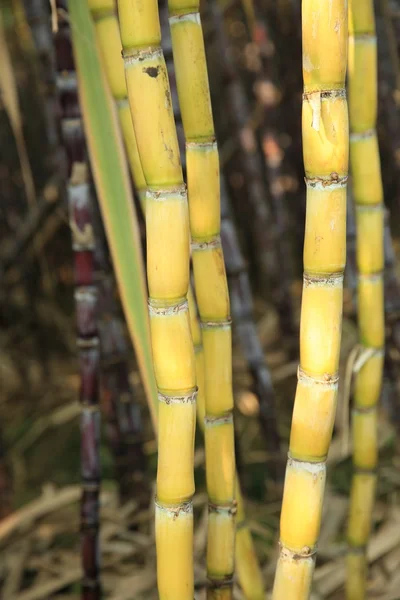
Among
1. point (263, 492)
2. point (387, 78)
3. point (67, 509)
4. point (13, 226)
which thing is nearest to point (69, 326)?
point (13, 226)

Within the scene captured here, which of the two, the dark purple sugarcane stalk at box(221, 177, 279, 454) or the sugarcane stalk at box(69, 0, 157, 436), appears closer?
the sugarcane stalk at box(69, 0, 157, 436)

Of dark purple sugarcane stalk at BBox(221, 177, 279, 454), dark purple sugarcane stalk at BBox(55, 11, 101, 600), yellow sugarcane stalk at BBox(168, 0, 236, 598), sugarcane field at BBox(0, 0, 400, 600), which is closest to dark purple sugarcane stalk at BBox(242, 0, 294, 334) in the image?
sugarcane field at BBox(0, 0, 400, 600)

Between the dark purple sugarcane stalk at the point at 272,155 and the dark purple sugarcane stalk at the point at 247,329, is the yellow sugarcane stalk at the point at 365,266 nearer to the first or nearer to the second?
the dark purple sugarcane stalk at the point at 247,329

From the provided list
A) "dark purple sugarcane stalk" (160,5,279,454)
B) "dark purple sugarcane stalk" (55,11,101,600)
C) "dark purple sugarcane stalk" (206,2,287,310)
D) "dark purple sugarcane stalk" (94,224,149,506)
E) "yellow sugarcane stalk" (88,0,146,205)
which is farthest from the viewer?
"dark purple sugarcane stalk" (206,2,287,310)

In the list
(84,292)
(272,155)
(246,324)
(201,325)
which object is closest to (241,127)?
(272,155)

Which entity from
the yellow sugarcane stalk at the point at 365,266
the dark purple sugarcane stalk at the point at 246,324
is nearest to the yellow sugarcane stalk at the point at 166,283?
the yellow sugarcane stalk at the point at 365,266

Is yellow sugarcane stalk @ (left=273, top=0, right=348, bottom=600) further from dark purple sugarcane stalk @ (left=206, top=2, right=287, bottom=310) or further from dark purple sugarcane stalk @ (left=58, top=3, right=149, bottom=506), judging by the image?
dark purple sugarcane stalk @ (left=206, top=2, right=287, bottom=310)
